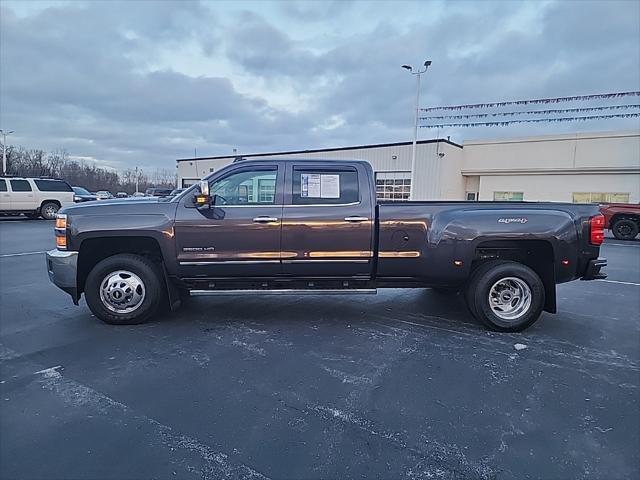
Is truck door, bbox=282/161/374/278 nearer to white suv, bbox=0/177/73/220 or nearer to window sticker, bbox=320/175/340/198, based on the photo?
window sticker, bbox=320/175/340/198

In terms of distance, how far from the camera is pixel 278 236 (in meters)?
4.66

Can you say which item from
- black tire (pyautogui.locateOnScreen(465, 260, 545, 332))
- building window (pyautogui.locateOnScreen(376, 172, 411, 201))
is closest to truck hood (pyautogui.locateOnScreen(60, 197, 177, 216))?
black tire (pyautogui.locateOnScreen(465, 260, 545, 332))

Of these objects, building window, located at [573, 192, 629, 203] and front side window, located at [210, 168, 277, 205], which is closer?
front side window, located at [210, 168, 277, 205]

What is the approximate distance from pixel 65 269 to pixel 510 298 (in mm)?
5029

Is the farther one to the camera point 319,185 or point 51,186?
point 51,186

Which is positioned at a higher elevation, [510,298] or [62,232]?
[62,232]

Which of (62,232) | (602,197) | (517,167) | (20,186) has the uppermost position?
(517,167)

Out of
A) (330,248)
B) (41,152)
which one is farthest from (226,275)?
(41,152)

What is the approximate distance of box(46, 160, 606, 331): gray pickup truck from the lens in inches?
181

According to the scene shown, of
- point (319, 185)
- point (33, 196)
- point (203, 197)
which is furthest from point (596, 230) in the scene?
point (33, 196)

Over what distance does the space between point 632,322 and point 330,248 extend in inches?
156

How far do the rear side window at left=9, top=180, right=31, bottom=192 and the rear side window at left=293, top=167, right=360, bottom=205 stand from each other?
18915mm

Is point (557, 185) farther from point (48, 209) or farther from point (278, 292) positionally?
point (48, 209)

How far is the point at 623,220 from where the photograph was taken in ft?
54.7
